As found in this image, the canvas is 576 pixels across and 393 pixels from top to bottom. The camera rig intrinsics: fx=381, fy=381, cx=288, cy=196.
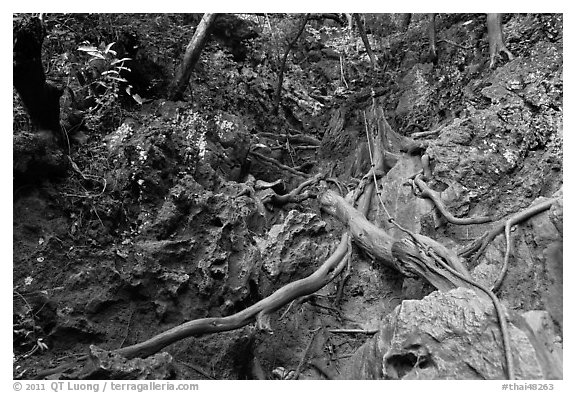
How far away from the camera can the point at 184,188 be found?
12.2 feet

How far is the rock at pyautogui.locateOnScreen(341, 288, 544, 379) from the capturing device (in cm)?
213

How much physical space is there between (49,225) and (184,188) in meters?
1.17

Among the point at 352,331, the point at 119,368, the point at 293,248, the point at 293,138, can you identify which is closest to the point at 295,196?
the point at 293,248

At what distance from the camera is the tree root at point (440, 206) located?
3625mm

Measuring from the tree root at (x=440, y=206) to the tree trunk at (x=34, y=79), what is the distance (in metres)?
3.67

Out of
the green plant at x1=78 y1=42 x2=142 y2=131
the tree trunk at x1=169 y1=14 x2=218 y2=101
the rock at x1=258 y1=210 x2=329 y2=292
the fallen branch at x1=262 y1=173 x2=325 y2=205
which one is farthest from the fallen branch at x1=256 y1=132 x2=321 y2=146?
the green plant at x1=78 y1=42 x2=142 y2=131

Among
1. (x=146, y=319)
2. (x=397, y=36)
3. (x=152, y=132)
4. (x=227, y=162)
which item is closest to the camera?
(x=146, y=319)

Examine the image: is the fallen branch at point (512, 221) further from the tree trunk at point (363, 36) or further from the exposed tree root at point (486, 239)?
the tree trunk at point (363, 36)

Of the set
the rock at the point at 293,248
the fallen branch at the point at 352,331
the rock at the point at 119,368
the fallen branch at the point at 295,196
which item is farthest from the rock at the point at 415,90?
the rock at the point at 119,368

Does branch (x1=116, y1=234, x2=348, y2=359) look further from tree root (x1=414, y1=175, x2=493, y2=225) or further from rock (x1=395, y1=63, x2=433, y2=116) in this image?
rock (x1=395, y1=63, x2=433, y2=116)

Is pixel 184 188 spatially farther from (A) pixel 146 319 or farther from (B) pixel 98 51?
(B) pixel 98 51

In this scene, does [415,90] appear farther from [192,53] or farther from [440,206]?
[192,53]

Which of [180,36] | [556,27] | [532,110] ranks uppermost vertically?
[556,27]
